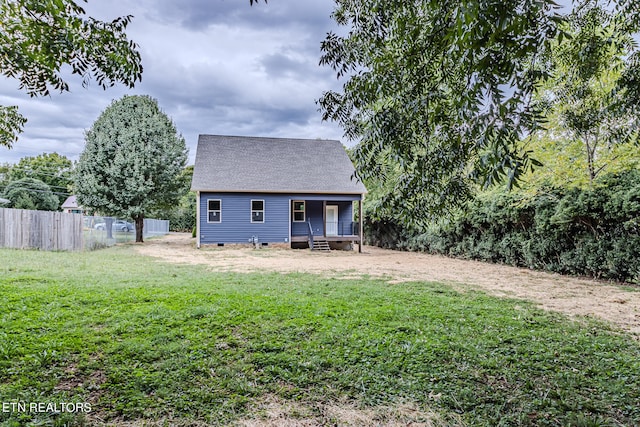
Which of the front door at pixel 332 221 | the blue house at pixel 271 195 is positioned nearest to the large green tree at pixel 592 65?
the blue house at pixel 271 195

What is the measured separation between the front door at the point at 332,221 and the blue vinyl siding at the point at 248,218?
55.7 inches

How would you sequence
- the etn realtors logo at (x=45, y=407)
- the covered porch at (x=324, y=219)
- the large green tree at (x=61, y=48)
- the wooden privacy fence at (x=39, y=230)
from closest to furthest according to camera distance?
1. the etn realtors logo at (x=45, y=407)
2. the large green tree at (x=61, y=48)
3. the wooden privacy fence at (x=39, y=230)
4. the covered porch at (x=324, y=219)

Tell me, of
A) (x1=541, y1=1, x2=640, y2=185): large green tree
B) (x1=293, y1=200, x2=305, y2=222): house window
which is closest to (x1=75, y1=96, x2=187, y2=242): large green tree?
(x1=293, y1=200, x2=305, y2=222): house window

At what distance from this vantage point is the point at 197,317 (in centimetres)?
466

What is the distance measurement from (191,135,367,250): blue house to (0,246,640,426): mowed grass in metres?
11.8

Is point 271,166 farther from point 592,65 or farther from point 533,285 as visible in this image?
point 592,65

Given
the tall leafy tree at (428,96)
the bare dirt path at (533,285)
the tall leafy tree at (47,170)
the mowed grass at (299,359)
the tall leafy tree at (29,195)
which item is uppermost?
the tall leafy tree at (47,170)

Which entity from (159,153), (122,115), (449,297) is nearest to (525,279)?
(449,297)

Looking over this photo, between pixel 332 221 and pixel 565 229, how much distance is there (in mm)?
11889

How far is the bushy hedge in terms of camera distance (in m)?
8.26

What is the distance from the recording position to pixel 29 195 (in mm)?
36844

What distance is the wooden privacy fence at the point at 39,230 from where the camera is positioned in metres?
11.8

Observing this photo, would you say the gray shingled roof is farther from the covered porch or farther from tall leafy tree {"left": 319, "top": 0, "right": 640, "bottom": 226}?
tall leafy tree {"left": 319, "top": 0, "right": 640, "bottom": 226}

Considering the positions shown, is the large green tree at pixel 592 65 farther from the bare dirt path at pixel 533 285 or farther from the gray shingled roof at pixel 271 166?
the gray shingled roof at pixel 271 166
